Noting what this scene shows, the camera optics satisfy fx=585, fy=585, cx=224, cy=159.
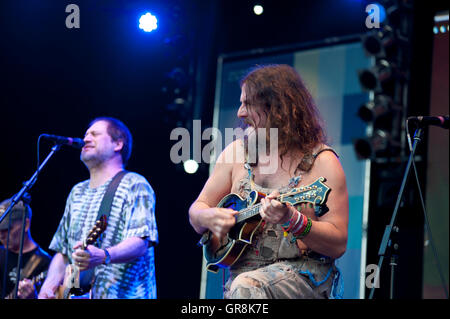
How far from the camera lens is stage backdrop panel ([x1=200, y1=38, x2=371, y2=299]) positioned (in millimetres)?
5992

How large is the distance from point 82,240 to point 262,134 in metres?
1.84

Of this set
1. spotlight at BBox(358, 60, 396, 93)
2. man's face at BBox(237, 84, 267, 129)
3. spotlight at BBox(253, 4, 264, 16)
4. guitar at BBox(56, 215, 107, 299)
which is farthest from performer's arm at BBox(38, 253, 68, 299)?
spotlight at BBox(253, 4, 264, 16)

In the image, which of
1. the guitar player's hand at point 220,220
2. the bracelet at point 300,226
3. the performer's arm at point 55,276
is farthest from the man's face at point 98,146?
the bracelet at point 300,226

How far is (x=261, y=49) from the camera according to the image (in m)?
7.13

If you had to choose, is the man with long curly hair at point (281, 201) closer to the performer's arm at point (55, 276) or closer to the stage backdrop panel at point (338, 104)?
the performer's arm at point (55, 276)

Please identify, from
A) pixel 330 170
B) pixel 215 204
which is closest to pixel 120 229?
pixel 215 204

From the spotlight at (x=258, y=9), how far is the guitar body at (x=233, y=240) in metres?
4.12

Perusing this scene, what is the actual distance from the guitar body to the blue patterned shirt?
1.35 meters

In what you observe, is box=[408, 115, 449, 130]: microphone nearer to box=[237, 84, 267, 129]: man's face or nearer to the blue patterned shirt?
box=[237, 84, 267, 129]: man's face

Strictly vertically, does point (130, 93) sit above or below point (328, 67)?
below

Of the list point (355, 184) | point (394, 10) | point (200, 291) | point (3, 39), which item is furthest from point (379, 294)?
point (3, 39)

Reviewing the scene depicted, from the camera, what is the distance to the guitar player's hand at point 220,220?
2988mm

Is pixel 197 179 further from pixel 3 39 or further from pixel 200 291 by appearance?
pixel 3 39

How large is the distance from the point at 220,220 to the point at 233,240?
0.47 ft
